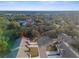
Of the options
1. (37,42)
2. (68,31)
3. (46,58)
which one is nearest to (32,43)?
(37,42)

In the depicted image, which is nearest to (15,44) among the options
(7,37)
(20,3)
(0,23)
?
(7,37)

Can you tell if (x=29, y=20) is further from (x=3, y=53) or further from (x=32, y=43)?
(x=3, y=53)

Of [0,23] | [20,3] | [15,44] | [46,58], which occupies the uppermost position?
[20,3]

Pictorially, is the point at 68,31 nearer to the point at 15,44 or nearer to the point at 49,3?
the point at 49,3

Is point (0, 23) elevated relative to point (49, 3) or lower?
lower

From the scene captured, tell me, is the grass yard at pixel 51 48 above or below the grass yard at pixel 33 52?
above

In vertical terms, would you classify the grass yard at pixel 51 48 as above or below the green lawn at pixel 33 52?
above

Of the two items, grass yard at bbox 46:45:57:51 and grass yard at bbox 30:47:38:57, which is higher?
grass yard at bbox 46:45:57:51

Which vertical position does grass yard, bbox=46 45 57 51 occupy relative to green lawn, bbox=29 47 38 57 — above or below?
above

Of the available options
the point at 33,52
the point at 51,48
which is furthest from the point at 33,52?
the point at 51,48

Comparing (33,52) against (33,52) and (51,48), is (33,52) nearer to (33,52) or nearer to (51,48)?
(33,52)
